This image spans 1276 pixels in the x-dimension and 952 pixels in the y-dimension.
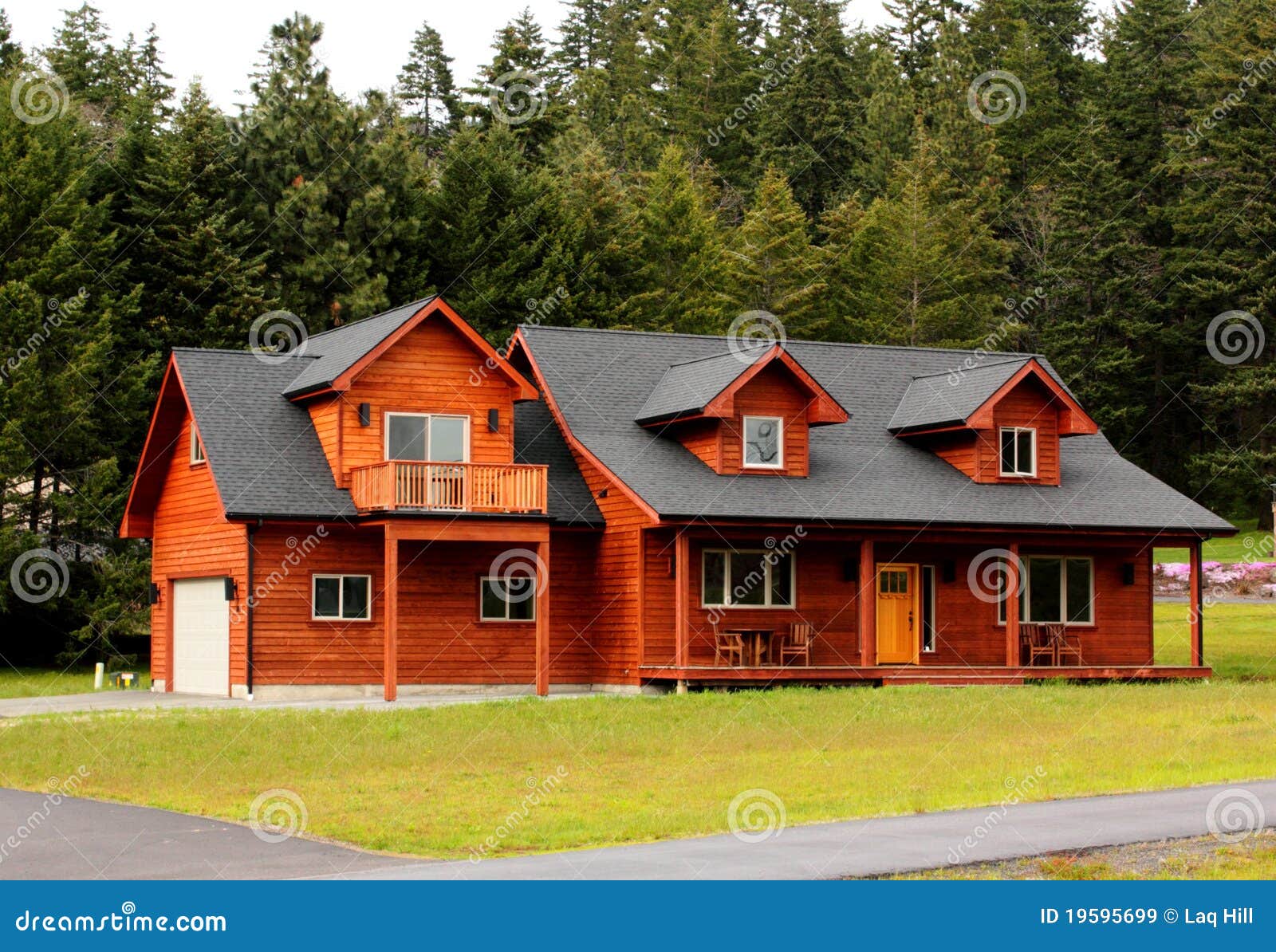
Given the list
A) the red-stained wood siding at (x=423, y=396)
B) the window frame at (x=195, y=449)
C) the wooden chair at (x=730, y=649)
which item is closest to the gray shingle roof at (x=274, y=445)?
the red-stained wood siding at (x=423, y=396)

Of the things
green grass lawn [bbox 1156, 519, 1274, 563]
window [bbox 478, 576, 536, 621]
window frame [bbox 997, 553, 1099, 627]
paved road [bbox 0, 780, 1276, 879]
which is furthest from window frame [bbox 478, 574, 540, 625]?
green grass lawn [bbox 1156, 519, 1274, 563]

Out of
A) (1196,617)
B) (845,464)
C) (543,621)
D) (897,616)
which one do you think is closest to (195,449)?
(543,621)

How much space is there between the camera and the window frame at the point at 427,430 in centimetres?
3347

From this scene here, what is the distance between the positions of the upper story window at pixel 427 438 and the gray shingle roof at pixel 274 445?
4.54 ft

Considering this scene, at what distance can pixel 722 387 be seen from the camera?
33.7 metres

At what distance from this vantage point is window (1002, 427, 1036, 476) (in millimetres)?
36562

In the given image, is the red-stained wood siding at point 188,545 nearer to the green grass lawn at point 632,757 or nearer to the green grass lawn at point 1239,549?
the green grass lawn at point 632,757

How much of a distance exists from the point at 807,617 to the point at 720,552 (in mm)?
2268

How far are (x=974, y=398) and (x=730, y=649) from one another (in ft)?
26.1

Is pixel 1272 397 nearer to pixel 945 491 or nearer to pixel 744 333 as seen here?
pixel 744 333

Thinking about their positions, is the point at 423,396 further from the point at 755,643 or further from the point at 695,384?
the point at 755,643

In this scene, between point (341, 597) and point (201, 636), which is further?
point (201, 636)

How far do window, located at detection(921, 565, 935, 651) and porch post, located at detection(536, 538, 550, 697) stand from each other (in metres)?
7.88

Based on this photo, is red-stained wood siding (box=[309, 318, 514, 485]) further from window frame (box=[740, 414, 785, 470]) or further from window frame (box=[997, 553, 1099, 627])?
window frame (box=[997, 553, 1099, 627])
